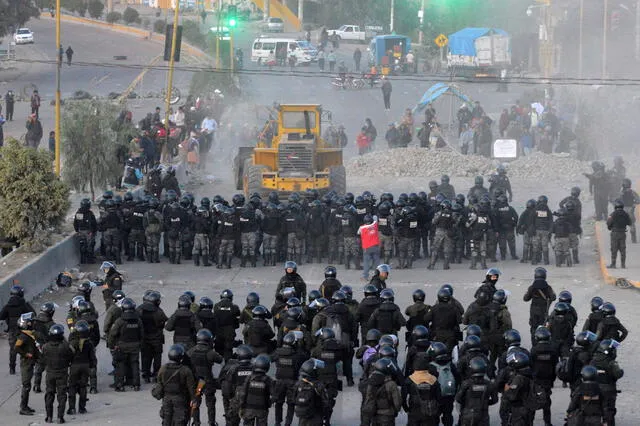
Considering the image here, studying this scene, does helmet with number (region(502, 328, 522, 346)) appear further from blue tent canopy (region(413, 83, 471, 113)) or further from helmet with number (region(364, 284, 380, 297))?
blue tent canopy (region(413, 83, 471, 113))

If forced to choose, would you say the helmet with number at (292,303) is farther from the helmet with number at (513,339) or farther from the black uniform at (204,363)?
the helmet with number at (513,339)

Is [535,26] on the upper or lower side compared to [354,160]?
upper

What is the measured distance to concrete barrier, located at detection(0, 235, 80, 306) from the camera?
73.4ft

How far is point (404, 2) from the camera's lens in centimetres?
8944

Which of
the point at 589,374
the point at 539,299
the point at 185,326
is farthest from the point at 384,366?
the point at 539,299

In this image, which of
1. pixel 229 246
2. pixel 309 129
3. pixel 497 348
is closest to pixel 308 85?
pixel 309 129

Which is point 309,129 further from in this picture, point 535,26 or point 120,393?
point 535,26

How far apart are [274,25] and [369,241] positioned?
62920mm

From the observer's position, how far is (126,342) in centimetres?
1761

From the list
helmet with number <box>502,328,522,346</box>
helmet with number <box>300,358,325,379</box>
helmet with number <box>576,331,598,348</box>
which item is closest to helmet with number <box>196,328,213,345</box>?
helmet with number <box>300,358,325,379</box>

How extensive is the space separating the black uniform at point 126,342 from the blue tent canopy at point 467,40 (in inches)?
2049

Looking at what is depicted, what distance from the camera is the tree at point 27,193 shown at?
25.0 metres

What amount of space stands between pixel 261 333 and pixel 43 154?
10.1 meters

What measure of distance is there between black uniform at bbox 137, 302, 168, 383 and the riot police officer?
8524 mm
